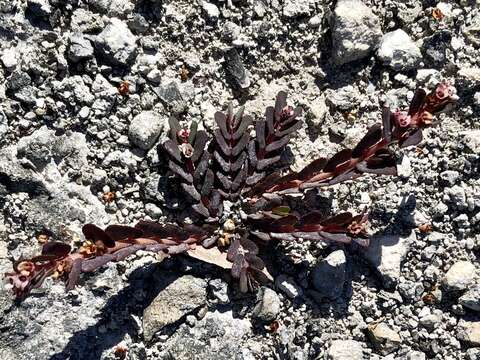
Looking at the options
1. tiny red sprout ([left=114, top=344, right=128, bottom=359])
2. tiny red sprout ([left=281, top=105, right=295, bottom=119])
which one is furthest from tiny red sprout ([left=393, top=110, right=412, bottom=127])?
tiny red sprout ([left=114, top=344, right=128, bottom=359])

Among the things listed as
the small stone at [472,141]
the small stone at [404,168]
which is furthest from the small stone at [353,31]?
the small stone at [472,141]

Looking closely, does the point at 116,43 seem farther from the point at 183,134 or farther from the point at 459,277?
the point at 459,277

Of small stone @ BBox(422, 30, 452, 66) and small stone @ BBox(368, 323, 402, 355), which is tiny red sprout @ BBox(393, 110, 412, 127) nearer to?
small stone @ BBox(422, 30, 452, 66)

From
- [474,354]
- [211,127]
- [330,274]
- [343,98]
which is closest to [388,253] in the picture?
[330,274]

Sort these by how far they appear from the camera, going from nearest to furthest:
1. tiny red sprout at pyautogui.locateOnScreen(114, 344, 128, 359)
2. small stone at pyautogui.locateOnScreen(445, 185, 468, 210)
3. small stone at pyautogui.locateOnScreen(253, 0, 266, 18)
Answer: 1. tiny red sprout at pyautogui.locateOnScreen(114, 344, 128, 359)
2. small stone at pyautogui.locateOnScreen(445, 185, 468, 210)
3. small stone at pyautogui.locateOnScreen(253, 0, 266, 18)

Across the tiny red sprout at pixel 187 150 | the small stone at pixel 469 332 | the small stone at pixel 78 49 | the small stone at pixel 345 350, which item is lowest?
the small stone at pixel 345 350

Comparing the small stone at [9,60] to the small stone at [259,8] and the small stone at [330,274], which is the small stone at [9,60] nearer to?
the small stone at [259,8]
